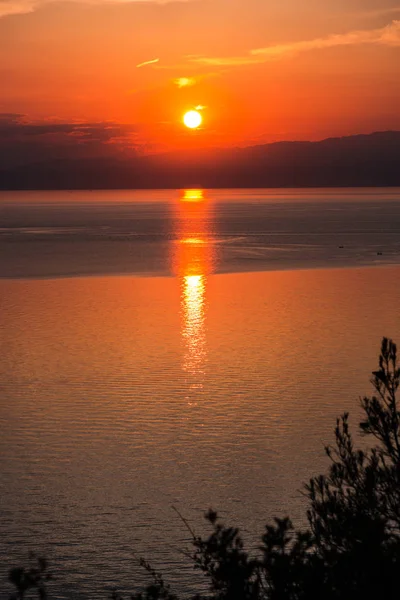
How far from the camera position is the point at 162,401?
67.7ft

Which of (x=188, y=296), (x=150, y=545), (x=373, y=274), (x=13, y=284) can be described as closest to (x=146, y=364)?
(x=150, y=545)

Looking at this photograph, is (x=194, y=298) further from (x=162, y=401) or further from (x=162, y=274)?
(x=162, y=401)

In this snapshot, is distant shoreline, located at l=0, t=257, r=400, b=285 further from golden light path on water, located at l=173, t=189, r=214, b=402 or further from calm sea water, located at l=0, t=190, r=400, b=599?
golden light path on water, located at l=173, t=189, r=214, b=402

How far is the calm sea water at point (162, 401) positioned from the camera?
534 inches

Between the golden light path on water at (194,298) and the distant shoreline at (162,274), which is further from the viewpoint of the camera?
the distant shoreline at (162,274)

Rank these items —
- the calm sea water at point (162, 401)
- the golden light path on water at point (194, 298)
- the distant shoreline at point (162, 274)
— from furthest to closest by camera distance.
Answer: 1. the distant shoreline at point (162, 274)
2. the golden light path on water at point (194, 298)
3. the calm sea water at point (162, 401)

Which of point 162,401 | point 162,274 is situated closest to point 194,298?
point 162,274

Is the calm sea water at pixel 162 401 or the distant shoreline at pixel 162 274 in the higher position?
the distant shoreline at pixel 162 274

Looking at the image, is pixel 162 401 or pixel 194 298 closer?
pixel 162 401

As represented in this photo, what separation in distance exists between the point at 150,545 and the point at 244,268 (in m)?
38.6

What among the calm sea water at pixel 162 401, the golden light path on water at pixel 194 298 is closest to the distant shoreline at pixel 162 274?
the calm sea water at pixel 162 401

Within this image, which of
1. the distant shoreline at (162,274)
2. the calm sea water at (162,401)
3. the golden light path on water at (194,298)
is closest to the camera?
the calm sea water at (162,401)

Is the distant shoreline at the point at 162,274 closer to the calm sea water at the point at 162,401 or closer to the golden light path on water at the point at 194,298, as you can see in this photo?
the calm sea water at the point at 162,401

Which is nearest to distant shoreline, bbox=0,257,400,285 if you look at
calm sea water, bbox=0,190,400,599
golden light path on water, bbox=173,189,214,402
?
calm sea water, bbox=0,190,400,599
